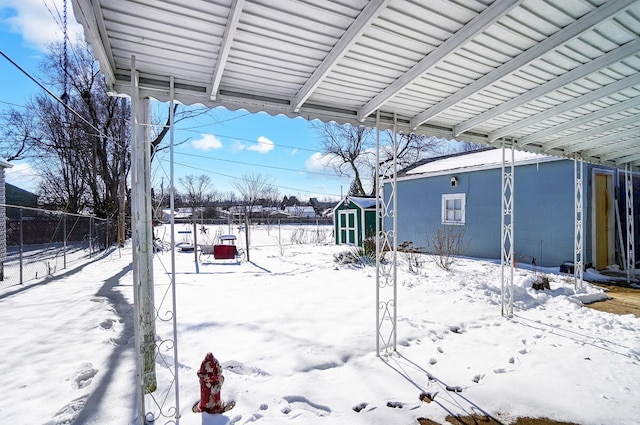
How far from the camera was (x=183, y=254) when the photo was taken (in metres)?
Answer: 13.7

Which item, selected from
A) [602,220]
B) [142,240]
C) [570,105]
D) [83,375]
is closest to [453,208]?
[602,220]

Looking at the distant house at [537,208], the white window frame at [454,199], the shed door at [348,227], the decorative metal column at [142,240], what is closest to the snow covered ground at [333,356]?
the decorative metal column at [142,240]

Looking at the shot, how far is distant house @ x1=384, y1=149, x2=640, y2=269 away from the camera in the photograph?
8852 millimetres

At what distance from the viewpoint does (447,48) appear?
8.52ft

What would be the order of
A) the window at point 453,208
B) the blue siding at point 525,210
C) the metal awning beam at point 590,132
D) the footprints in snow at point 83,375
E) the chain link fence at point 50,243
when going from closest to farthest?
the footprints in snow at point 83,375
the metal awning beam at point 590,132
the chain link fence at point 50,243
the blue siding at point 525,210
the window at point 453,208

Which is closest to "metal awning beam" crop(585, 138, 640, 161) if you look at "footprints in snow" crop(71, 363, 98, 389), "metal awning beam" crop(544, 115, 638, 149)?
"metal awning beam" crop(544, 115, 638, 149)

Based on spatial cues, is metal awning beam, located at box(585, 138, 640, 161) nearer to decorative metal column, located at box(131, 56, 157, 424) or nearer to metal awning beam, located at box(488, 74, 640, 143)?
metal awning beam, located at box(488, 74, 640, 143)

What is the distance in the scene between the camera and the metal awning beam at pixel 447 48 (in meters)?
2.22

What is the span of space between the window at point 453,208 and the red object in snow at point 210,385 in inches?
425

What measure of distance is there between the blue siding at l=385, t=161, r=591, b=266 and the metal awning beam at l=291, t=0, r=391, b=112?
9052 mm

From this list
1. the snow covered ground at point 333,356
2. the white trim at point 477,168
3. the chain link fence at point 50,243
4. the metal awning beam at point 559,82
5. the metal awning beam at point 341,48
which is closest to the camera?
the metal awning beam at point 341,48

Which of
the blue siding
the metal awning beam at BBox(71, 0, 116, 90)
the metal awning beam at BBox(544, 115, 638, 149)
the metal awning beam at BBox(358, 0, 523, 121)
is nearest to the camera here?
the metal awning beam at BBox(71, 0, 116, 90)

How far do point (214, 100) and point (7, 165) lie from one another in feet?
36.3

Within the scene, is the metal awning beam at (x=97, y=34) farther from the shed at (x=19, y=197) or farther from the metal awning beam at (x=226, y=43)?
the shed at (x=19, y=197)
